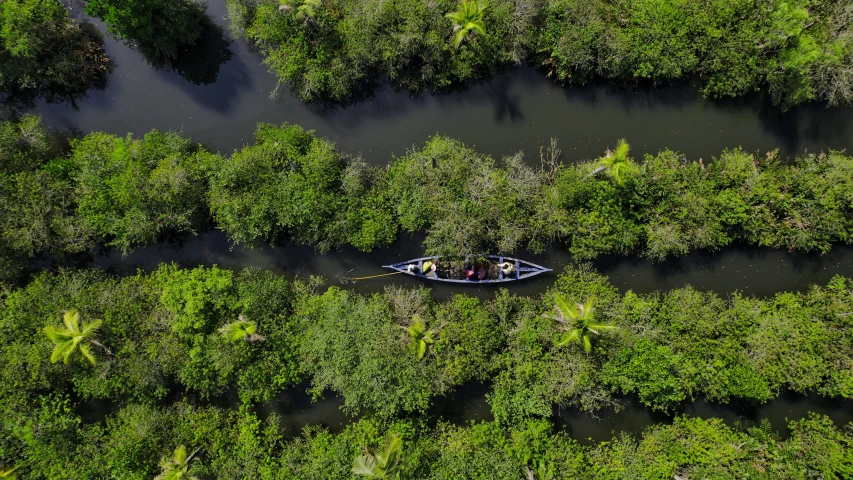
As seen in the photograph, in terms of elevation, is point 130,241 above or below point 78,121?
below

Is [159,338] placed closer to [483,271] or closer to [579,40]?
[483,271]

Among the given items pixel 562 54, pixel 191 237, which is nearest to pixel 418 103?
pixel 562 54

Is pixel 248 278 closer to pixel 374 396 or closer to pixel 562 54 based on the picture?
pixel 374 396

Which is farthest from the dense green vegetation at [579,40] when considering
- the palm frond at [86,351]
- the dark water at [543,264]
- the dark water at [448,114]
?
the palm frond at [86,351]

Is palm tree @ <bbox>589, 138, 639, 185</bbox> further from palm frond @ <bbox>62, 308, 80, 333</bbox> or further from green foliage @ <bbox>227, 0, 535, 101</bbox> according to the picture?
palm frond @ <bbox>62, 308, 80, 333</bbox>

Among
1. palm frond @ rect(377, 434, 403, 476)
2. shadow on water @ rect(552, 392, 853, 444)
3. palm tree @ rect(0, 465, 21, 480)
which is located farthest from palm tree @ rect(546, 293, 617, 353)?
palm tree @ rect(0, 465, 21, 480)

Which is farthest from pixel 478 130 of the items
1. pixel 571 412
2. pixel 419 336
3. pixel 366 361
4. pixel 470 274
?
pixel 571 412
